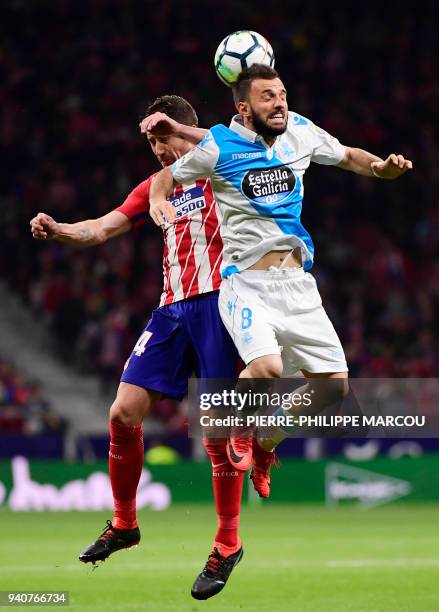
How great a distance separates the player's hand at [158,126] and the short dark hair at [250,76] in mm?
410

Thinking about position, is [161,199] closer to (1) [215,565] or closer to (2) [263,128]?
(2) [263,128]

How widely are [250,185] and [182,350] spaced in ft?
3.90

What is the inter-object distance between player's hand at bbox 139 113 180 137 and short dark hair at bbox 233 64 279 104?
0.41 meters

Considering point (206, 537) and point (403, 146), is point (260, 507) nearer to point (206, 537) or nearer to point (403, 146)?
point (206, 537)

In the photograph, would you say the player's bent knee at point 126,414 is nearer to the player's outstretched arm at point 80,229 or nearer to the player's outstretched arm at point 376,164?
the player's outstretched arm at point 80,229

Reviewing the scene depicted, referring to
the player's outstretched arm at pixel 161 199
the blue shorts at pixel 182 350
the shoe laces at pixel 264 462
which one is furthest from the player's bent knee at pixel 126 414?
the player's outstretched arm at pixel 161 199

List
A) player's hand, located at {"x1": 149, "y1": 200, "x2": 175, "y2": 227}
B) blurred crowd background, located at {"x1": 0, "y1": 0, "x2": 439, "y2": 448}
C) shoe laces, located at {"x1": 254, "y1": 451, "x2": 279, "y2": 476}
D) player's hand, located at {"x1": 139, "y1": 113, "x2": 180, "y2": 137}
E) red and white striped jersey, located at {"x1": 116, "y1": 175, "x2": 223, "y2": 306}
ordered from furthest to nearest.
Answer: blurred crowd background, located at {"x1": 0, "y1": 0, "x2": 439, "y2": 448} < shoe laces, located at {"x1": 254, "y1": 451, "x2": 279, "y2": 476} < red and white striped jersey, located at {"x1": 116, "y1": 175, "x2": 223, "y2": 306} < player's hand, located at {"x1": 139, "y1": 113, "x2": 180, "y2": 137} < player's hand, located at {"x1": 149, "y1": 200, "x2": 175, "y2": 227}

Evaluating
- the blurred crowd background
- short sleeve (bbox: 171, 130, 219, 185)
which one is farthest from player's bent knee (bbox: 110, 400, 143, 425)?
the blurred crowd background

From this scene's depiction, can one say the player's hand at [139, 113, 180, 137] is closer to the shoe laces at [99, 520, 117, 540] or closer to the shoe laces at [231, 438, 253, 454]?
the shoe laces at [231, 438, 253, 454]

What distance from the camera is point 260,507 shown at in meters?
16.6

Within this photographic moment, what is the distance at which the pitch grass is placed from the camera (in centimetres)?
810

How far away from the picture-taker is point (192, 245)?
7879mm

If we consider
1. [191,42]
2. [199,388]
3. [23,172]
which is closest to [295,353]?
[199,388]

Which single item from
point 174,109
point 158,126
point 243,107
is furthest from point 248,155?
point 174,109
